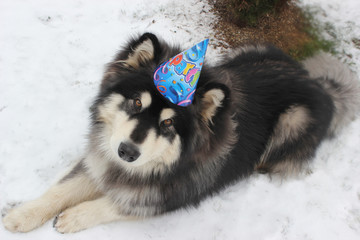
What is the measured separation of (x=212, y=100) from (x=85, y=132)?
76.5 inches

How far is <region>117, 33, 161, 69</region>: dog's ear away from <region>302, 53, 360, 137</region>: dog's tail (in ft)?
7.54

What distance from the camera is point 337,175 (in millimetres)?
3477

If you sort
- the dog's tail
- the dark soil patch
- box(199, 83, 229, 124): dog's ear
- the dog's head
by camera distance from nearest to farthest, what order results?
1. box(199, 83, 229, 124): dog's ear
2. the dog's head
3. the dog's tail
4. the dark soil patch

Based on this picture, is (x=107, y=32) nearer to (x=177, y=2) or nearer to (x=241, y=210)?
(x=177, y=2)

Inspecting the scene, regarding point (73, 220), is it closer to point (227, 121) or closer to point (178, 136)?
point (178, 136)

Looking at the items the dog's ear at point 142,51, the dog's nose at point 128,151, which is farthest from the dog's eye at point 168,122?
the dog's ear at point 142,51

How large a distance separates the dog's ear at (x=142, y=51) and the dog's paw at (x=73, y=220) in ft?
4.89

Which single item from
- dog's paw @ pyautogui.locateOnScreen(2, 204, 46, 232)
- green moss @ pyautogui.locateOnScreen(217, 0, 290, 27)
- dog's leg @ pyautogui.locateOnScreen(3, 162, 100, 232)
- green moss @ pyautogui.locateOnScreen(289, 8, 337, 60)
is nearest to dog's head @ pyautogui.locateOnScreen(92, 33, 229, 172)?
dog's leg @ pyautogui.locateOnScreen(3, 162, 100, 232)

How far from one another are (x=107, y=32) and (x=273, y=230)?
3629 mm

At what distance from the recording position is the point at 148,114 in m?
2.17

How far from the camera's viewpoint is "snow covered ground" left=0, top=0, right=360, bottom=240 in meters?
2.96

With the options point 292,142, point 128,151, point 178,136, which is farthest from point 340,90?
point 128,151

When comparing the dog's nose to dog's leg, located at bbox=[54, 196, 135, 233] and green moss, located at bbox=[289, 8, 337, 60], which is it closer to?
dog's leg, located at bbox=[54, 196, 135, 233]

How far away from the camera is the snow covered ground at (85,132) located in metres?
2.96
